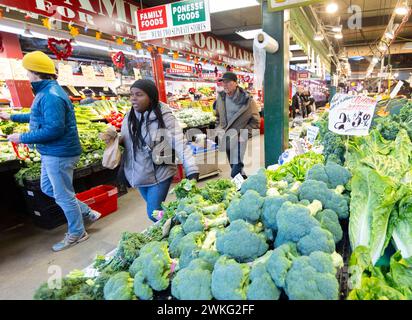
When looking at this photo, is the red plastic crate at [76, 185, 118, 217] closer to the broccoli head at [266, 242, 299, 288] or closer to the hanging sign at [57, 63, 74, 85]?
the hanging sign at [57, 63, 74, 85]

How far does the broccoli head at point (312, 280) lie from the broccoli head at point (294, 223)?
0.39ft

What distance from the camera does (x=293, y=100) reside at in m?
10.4

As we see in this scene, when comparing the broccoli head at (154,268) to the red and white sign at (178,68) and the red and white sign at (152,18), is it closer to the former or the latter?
the red and white sign at (152,18)

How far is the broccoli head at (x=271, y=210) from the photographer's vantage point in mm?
1060

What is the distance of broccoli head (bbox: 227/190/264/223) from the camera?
1.10m

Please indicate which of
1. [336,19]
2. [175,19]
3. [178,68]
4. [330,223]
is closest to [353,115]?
[330,223]

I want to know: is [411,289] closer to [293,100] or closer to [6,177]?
[6,177]

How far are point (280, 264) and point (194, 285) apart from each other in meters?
0.28

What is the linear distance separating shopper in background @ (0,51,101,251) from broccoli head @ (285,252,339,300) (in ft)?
8.87

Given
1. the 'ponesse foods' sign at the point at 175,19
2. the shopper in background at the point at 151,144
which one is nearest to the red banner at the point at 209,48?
the 'ponesse foods' sign at the point at 175,19

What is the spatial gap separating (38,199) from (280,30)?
3821 mm

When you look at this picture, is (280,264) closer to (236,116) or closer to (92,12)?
(236,116)

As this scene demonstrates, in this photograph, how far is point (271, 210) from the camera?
107 cm
